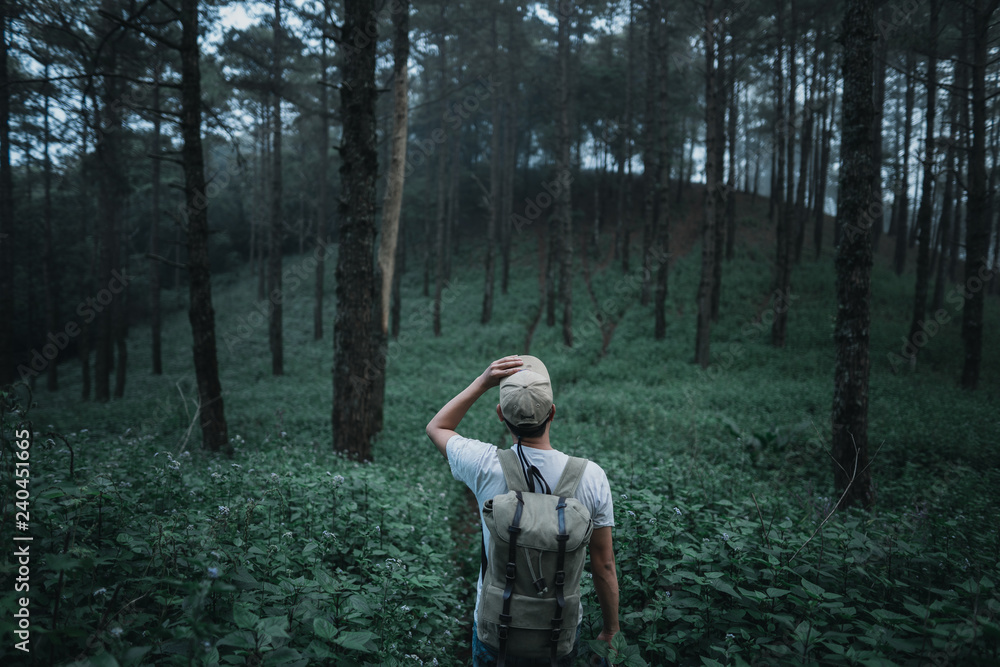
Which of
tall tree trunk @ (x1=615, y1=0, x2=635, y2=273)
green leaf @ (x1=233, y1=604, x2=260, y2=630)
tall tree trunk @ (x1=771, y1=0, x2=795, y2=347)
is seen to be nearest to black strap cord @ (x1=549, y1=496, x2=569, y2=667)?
green leaf @ (x1=233, y1=604, x2=260, y2=630)

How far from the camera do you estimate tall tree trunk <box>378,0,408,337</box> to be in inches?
402

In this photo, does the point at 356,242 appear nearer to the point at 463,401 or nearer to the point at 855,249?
the point at 463,401

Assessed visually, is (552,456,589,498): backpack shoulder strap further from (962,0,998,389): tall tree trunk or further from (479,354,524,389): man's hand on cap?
(962,0,998,389): tall tree trunk

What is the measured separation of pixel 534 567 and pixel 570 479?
0.42 meters

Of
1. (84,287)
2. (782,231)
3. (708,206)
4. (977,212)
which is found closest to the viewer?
(977,212)

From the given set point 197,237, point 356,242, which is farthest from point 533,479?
point 197,237

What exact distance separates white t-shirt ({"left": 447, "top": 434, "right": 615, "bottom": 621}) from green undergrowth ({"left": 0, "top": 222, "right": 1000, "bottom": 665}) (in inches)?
26.7

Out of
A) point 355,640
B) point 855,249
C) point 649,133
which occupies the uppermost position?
point 649,133

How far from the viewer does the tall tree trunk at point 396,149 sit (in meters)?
10.2

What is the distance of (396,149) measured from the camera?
10430 millimetres

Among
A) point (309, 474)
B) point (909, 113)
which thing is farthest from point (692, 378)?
point (909, 113)

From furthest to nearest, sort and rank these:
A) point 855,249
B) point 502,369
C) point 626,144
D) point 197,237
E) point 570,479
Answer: point 626,144, point 197,237, point 855,249, point 502,369, point 570,479

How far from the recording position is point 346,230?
298 inches

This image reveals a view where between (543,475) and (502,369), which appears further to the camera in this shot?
(502,369)
